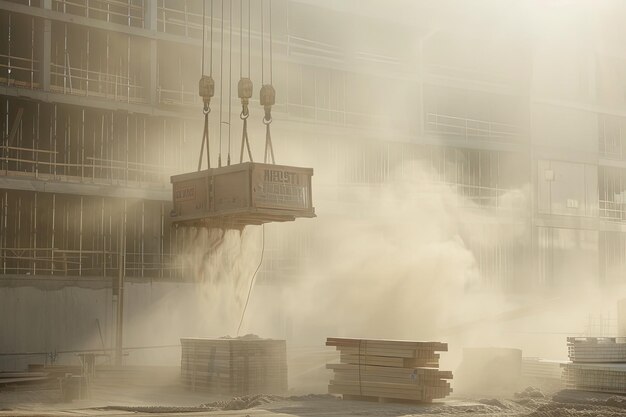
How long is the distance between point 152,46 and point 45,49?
441 centimetres

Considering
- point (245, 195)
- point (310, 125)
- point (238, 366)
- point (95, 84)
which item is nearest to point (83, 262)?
point (95, 84)

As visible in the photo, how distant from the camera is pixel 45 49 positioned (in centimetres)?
3797

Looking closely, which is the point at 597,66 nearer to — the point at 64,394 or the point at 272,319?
the point at 272,319

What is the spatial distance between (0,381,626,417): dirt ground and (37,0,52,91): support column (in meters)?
17.1

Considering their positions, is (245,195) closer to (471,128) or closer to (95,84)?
(95,84)

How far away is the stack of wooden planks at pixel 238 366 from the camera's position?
74.1 ft

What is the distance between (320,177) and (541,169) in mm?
14398

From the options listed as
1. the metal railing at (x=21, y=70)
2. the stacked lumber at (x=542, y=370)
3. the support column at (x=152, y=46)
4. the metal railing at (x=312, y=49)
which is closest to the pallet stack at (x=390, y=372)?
the stacked lumber at (x=542, y=370)

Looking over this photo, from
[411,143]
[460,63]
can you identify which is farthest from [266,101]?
[460,63]

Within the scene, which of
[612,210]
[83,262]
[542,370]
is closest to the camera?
[542,370]

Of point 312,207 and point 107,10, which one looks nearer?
point 312,207

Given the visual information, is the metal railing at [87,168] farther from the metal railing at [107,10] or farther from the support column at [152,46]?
the metal railing at [107,10]

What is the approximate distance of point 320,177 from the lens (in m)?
45.1

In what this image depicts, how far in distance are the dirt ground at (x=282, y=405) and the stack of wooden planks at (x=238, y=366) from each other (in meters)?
0.44
